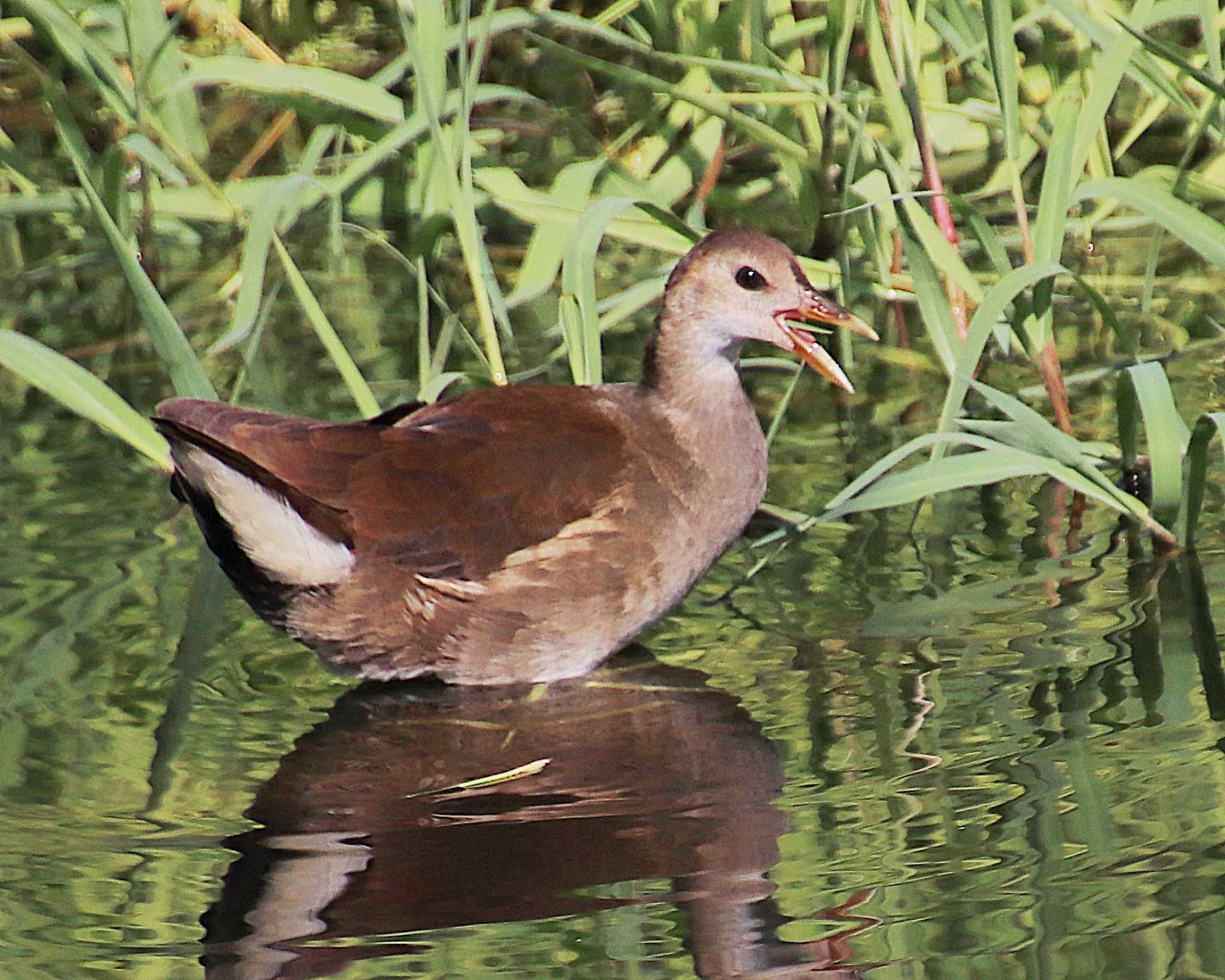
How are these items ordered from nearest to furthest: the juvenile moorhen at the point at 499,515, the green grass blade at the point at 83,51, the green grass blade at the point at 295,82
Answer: the juvenile moorhen at the point at 499,515 → the green grass blade at the point at 83,51 → the green grass blade at the point at 295,82

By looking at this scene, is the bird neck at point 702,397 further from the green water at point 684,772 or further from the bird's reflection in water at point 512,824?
the bird's reflection in water at point 512,824

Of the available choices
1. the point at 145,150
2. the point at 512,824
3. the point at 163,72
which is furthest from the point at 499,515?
the point at 163,72

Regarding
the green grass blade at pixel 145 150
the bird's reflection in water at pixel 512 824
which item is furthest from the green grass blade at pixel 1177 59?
the green grass blade at pixel 145 150

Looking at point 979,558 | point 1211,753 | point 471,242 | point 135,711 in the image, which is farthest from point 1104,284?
point 135,711

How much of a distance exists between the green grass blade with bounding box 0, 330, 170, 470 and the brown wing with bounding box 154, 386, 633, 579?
33cm

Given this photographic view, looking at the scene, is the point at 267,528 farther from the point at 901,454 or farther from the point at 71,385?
the point at 901,454

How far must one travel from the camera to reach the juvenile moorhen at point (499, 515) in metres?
3.56

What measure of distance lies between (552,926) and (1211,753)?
1051 millimetres

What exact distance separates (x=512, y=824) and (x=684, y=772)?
33 centimetres

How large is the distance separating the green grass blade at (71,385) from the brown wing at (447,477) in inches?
12.9

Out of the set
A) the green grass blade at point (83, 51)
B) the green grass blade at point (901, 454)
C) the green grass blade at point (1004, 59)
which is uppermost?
the green grass blade at point (83, 51)

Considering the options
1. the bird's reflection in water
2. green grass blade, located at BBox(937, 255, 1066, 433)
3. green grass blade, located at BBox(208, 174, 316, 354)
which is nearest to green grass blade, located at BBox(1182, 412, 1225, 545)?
green grass blade, located at BBox(937, 255, 1066, 433)

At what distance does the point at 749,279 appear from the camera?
3807 millimetres

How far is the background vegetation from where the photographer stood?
389 centimetres
